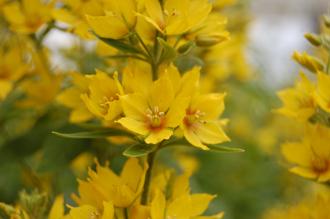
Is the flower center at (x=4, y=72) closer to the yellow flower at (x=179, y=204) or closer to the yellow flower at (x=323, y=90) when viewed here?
the yellow flower at (x=179, y=204)

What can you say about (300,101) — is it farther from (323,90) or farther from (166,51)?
(166,51)

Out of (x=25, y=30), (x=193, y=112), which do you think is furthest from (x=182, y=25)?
(x=25, y=30)

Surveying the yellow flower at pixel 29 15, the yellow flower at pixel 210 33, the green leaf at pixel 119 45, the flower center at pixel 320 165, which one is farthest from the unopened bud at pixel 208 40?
the yellow flower at pixel 29 15

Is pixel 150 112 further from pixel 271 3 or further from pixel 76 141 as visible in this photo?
pixel 271 3

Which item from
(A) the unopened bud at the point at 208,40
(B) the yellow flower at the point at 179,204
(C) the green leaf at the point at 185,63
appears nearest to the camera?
(B) the yellow flower at the point at 179,204

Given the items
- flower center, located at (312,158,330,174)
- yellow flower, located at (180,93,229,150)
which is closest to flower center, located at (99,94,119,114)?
yellow flower, located at (180,93,229,150)

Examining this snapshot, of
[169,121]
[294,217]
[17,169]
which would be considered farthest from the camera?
[17,169]

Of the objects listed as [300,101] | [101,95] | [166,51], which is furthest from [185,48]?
[300,101]
